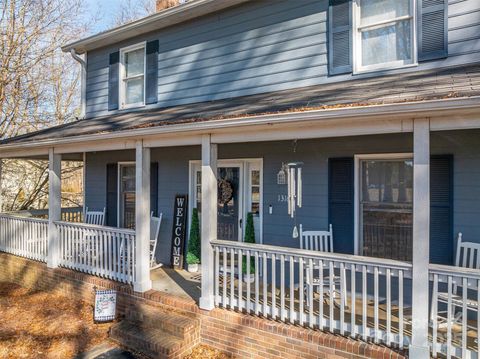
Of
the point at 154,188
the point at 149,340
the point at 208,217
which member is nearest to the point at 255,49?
the point at 208,217

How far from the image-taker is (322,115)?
354 centimetres

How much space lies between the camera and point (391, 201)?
4.87m

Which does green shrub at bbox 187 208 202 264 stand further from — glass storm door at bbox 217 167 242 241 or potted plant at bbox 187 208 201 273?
glass storm door at bbox 217 167 242 241

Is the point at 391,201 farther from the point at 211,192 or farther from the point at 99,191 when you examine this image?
the point at 99,191

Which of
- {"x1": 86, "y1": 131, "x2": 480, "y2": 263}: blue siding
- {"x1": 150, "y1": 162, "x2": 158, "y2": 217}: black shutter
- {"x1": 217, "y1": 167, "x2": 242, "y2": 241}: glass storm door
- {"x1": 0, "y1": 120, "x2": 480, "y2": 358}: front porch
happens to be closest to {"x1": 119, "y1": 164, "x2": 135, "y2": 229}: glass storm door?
{"x1": 86, "y1": 131, "x2": 480, "y2": 263}: blue siding

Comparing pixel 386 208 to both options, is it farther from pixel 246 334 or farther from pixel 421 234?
pixel 246 334

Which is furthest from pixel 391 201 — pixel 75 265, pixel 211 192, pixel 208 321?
pixel 75 265

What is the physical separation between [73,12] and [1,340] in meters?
12.5

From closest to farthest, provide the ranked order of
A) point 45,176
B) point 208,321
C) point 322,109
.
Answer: point 322,109 < point 208,321 < point 45,176

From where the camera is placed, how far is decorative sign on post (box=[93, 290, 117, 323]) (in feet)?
16.9

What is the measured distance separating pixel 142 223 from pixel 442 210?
4.15 metres

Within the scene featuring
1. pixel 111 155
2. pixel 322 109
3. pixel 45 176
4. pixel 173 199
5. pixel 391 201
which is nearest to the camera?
pixel 322 109

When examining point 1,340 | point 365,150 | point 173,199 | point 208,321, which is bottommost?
point 1,340

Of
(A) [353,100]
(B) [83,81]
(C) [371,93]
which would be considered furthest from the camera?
(B) [83,81]
